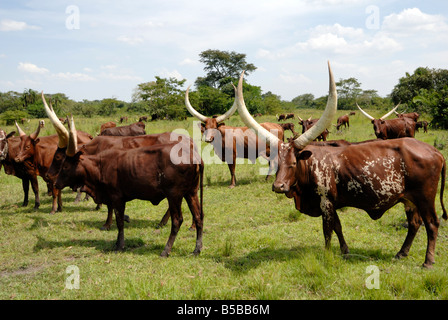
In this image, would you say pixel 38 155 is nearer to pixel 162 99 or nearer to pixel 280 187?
pixel 280 187

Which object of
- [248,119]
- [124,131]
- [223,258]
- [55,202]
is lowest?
[223,258]

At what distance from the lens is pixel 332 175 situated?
174 inches

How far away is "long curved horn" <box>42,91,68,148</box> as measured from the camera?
5461mm

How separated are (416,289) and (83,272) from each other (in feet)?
13.5

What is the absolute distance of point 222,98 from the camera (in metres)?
40.5

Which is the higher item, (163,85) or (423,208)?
(163,85)

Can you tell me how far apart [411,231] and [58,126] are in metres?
5.64

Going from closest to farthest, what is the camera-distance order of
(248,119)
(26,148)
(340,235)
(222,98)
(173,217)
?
1. (248,119)
2. (340,235)
3. (173,217)
4. (26,148)
5. (222,98)

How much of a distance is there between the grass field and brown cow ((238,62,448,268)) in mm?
586

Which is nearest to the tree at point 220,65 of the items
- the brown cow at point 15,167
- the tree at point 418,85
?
the tree at point 418,85

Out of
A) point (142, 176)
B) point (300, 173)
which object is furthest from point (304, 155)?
point (142, 176)

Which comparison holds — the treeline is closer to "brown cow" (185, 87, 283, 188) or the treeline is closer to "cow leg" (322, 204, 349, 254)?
"brown cow" (185, 87, 283, 188)

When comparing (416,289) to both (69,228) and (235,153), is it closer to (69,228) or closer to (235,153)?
(69,228)
